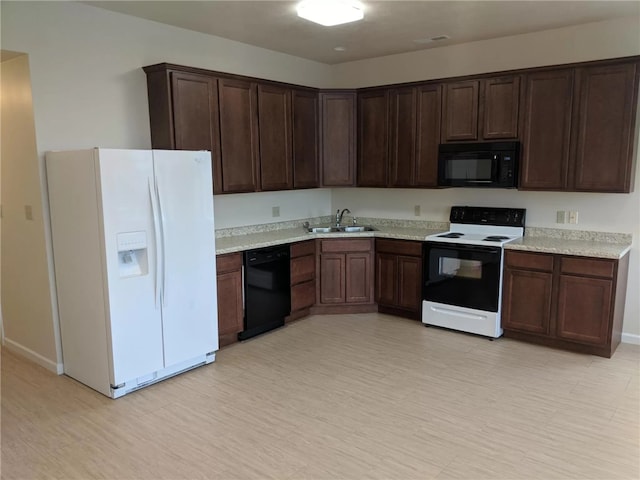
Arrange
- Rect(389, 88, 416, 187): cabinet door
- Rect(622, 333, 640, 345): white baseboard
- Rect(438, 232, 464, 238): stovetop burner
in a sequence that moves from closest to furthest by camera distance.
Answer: Rect(622, 333, 640, 345): white baseboard
Rect(438, 232, 464, 238): stovetop burner
Rect(389, 88, 416, 187): cabinet door

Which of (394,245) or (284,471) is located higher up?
(394,245)

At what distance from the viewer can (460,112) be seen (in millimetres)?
4594

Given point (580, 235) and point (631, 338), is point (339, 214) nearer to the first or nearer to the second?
point (580, 235)

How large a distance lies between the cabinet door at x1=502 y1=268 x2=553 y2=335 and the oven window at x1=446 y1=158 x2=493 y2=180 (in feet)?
3.03

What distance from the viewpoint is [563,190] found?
4.13 m

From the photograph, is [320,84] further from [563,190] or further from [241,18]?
[563,190]

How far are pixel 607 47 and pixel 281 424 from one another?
13.2 feet

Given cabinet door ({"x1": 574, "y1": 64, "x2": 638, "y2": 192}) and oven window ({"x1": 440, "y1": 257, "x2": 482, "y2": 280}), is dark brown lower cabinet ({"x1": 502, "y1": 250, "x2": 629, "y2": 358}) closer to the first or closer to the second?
oven window ({"x1": 440, "y1": 257, "x2": 482, "y2": 280})

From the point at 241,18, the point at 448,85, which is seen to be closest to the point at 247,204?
the point at 241,18

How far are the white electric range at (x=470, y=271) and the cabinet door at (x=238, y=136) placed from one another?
1.84 m

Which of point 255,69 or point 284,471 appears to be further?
point 255,69

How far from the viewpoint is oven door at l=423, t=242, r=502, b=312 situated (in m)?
4.28

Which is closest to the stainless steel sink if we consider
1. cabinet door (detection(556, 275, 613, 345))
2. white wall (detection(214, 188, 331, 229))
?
white wall (detection(214, 188, 331, 229))

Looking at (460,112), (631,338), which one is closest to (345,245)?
(460,112)
